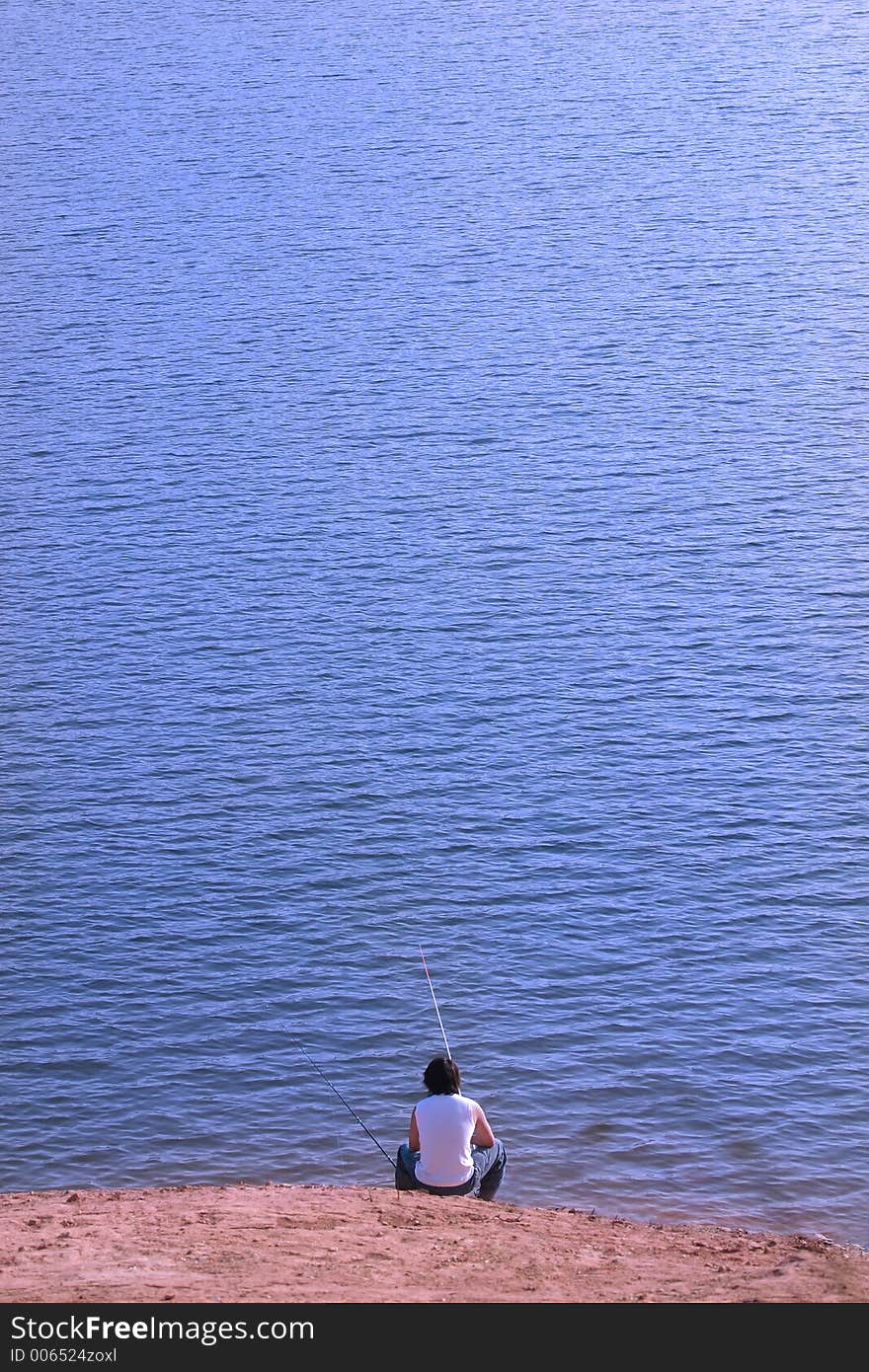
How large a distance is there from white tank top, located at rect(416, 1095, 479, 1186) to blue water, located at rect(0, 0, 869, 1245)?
8.35 ft

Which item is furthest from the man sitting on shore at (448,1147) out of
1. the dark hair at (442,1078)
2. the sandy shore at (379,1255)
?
the sandy shore at (379,1255)

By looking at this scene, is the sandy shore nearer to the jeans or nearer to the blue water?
the jeans

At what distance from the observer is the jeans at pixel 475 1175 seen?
48.8ft

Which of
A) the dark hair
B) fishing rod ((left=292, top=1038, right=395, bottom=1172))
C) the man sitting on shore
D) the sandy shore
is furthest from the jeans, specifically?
fishing rod ((left=292, top=1038, right=395, bottom=1172))

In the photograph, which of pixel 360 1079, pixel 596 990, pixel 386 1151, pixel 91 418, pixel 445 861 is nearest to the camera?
pixel 386 1151

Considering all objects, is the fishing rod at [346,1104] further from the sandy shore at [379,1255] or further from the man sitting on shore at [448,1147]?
the man sitting on shore at [448,1147]

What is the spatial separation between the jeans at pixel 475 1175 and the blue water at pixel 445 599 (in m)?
2.04

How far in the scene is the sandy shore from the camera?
12.4m

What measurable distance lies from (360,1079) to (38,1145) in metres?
3.71

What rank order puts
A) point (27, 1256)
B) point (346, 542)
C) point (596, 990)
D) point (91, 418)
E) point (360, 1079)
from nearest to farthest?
point (27, 1256), point (360, 1079), point (596, 990), point (346, 542), point (91, 418)

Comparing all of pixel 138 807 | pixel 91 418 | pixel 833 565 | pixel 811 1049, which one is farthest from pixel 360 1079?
pixel 91 418

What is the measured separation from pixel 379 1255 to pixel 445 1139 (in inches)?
61.0

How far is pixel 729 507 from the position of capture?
41688 millimetres

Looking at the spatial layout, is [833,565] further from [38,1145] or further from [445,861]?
[38,1145]
